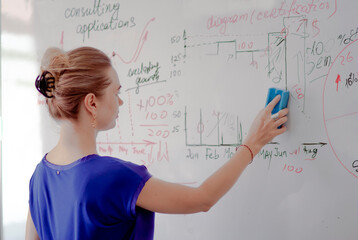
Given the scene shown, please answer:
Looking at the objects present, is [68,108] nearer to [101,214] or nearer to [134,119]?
[101,214]

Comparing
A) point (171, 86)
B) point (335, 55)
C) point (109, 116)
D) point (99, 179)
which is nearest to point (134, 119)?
point (171, 86)

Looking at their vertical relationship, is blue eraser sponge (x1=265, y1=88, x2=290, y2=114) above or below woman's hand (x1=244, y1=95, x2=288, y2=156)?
above

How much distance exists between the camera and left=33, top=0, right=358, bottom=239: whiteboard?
1.09m

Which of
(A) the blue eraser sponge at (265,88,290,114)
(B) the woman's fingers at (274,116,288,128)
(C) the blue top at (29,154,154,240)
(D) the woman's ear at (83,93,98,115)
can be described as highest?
(A) the blue eraser sponge at (265,88,290,114)

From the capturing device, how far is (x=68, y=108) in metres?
0.89

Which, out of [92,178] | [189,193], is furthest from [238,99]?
[92,178]

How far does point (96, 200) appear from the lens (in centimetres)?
85

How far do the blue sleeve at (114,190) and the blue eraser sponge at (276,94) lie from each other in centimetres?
49

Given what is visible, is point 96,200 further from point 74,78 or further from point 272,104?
point 272,104

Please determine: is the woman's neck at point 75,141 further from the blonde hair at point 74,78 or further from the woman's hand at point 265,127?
the woman's hand at point 265,127

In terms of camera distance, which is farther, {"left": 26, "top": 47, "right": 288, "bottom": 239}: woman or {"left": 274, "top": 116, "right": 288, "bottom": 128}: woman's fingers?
{"left": 274, "top": 116, "right": 288, "bottom": 128}: woman's fingers

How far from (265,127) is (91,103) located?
1.62 ft

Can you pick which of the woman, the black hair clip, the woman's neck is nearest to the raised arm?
the woman

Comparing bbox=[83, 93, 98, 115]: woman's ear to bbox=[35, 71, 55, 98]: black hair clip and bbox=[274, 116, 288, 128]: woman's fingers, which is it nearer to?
bbox=[35, 71, 55, 98]: black hair clip
